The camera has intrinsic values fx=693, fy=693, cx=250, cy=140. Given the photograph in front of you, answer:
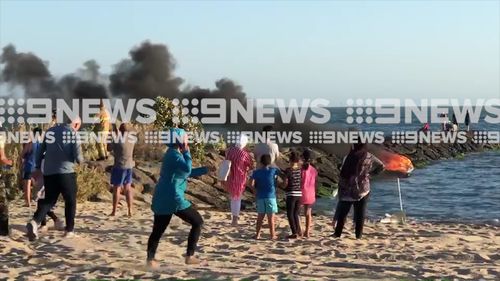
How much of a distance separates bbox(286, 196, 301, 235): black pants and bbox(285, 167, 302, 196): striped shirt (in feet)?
0.25

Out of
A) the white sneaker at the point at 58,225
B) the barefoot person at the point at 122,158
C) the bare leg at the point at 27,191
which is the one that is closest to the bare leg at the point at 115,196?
the barefoot person at the point at 122,158

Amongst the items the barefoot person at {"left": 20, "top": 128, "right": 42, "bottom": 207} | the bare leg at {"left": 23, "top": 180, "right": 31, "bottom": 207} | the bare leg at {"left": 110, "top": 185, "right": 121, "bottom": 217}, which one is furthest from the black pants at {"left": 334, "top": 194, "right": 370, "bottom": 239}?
the bare leg at {"left": 23, "top": 180, "right": 31, "bottom": 207}

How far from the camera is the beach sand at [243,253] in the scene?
6.92m

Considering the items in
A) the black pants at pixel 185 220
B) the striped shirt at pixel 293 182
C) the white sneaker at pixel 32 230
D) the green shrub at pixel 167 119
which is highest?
the green shrub at pixel 167 119

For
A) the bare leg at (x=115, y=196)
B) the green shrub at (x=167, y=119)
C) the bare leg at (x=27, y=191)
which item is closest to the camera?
the bare leg at (x=115, y=196)

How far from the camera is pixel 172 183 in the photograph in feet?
22.5

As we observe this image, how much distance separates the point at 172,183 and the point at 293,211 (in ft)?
9.96

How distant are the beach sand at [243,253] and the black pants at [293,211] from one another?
0.23 metres

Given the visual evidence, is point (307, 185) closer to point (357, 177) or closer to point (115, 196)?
point (357, 177)

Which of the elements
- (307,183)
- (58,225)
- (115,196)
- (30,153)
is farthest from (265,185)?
(30,153)

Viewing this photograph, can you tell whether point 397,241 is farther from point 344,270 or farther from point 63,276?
point 63,276

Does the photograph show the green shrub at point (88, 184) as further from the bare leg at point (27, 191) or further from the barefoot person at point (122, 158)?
the barefoot person at point (122, 158)

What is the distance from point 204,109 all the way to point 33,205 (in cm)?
1817

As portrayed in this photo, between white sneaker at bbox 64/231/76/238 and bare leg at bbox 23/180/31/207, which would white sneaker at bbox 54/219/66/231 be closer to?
white sneaker at bbox 64/231/76/238
